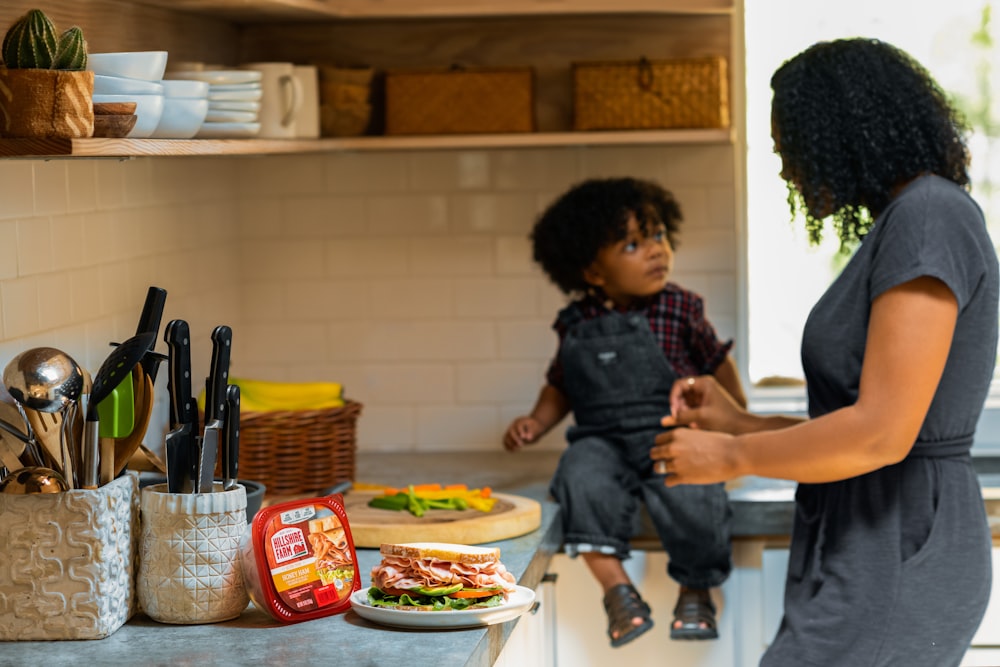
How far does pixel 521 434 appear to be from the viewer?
272 centimetres

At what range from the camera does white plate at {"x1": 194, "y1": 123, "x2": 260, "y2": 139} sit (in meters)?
2.05

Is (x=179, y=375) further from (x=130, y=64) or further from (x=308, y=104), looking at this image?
(x=308, y=104)

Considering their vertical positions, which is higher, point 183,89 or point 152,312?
point 183,89

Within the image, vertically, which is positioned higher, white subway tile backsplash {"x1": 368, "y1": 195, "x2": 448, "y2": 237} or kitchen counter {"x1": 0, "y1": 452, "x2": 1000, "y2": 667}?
white subway tile backsplash {"x1": 368, "y1": 195, "x2": 448, "y2": 237}

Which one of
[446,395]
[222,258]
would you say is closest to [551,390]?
[446,395]

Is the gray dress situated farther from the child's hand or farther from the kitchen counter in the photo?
the child's hand

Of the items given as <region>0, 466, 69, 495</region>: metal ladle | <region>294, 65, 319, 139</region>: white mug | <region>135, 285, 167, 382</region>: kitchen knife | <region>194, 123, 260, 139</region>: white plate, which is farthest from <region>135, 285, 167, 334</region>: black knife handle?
<region>294, 65, 319, 139</region>: white mug

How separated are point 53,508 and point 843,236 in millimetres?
1145

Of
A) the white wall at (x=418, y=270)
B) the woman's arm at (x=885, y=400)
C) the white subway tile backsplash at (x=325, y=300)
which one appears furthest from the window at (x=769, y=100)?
the woman's arm at (x=885, y=400)

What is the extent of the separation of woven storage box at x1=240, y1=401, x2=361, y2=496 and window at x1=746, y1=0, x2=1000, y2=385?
103 centimetres

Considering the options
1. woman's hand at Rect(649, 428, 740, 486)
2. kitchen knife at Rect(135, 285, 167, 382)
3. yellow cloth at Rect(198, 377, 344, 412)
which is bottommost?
woman's hand at Rect(649, 428, 740, 486)

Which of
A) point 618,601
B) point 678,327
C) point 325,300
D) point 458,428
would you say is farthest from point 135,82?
point 458,428

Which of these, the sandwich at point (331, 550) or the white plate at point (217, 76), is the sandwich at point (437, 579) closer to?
the sandwich at point (331, 550)

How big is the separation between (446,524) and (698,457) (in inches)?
16.9
